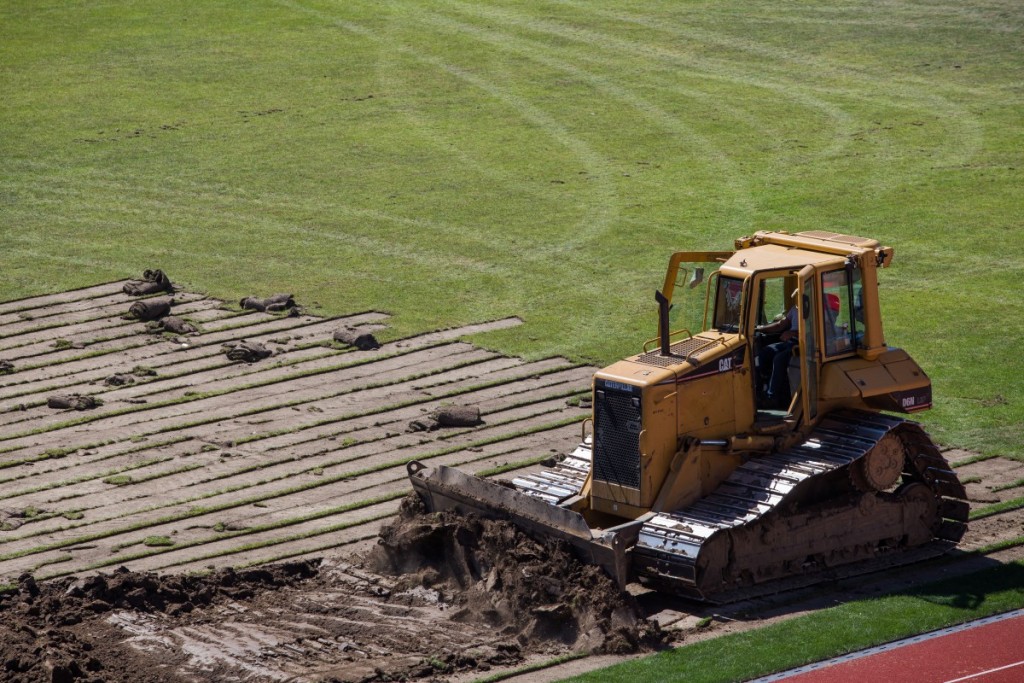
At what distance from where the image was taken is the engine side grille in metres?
16.1

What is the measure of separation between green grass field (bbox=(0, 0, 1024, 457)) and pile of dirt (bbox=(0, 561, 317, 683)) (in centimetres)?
958

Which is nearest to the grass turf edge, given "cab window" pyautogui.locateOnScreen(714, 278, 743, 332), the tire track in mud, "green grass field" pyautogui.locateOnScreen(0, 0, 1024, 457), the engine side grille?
the engine side grille

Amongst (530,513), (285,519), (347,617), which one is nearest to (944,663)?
(530,513)

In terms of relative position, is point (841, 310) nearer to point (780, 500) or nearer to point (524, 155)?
point (780, 500)

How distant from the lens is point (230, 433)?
21.9m

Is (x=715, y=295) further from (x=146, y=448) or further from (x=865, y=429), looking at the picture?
(x=146, y=448)

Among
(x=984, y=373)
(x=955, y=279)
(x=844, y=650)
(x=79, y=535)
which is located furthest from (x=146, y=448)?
(x=955, y=279)

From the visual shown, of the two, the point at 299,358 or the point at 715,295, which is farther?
the point at 299,358

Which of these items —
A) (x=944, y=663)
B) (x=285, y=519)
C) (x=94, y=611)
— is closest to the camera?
(x=944, y=663)

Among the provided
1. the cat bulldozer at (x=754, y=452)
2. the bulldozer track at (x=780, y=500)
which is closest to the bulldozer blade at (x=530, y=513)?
the cat bulldozer at (x=754, y=452)

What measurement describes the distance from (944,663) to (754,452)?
321 centimetres

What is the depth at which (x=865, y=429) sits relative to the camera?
17094 mm

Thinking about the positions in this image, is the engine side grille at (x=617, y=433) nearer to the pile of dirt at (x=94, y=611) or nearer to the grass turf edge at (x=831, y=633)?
the grass turf edge at (x=831, y=633)

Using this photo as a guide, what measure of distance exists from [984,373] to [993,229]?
27.9ft
